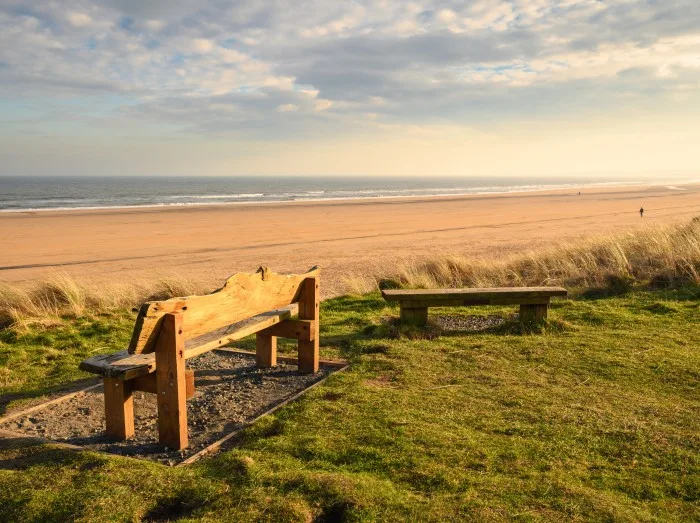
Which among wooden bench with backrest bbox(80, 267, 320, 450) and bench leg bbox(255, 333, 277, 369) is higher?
wooden bench with backrest bbox(80, 267, 320, 450)

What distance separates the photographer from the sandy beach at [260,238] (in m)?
15.4

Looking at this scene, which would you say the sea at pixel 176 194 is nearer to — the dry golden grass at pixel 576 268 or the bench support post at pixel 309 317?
the dry golden grass at pixel 576 268

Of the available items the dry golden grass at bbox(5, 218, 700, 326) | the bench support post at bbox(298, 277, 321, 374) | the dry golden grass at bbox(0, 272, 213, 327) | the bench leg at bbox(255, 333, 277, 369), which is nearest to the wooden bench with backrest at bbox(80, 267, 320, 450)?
the bench support post at bbox(298, 277, 321, 374)

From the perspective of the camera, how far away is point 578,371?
18.1 ft

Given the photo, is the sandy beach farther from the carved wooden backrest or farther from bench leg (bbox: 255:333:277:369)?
the carved wooden backrest

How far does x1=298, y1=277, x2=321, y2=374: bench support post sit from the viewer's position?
5.76m

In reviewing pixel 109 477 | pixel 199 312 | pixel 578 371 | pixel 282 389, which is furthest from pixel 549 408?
pixel 109 477

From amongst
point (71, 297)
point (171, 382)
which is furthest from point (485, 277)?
point (171, 382)

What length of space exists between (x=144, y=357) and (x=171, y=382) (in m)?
0.43

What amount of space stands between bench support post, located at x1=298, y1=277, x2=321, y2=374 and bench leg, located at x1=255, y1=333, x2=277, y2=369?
1.11 feet

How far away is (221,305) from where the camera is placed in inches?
175

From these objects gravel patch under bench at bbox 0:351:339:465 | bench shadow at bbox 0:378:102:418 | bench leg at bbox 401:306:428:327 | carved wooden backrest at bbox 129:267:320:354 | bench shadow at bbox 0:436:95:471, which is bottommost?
bench shadow at bbox 0:378:102:418

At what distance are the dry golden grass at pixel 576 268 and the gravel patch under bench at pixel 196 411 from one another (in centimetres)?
464

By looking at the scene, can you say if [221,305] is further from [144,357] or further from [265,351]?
[265,351]
